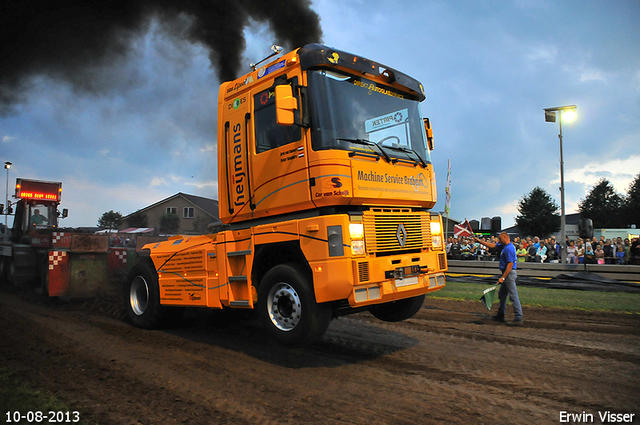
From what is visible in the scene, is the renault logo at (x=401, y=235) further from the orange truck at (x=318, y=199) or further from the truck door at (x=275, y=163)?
the truck door at (x=275, y=163)

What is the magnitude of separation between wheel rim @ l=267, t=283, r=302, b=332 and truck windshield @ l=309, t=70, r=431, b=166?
1663mm

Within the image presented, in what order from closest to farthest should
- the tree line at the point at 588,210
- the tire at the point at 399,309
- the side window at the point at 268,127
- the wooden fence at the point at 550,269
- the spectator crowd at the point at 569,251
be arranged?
the side window at the point at 268,127 → the tire at the point at 399,309 → the wooden fence at the point at 550,269 → the spectator crowd at the point at 569,251 → the tree line at the point at 588,210

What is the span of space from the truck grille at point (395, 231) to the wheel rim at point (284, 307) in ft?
3.32

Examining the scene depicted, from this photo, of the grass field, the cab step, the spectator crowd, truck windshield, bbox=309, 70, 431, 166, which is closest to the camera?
truck windshield, bbox=309, 70, 431, 166

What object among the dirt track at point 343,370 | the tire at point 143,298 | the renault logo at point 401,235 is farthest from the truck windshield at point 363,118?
the tire at point 143,298

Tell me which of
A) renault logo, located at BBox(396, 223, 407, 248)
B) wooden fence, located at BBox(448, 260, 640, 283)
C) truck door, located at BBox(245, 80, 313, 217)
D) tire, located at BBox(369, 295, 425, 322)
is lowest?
wooden fence, located at BBox(448, 260, 640, 283)

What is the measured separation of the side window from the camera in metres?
4.82

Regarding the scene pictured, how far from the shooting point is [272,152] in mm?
4941

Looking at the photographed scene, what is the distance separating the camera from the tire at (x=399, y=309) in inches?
217

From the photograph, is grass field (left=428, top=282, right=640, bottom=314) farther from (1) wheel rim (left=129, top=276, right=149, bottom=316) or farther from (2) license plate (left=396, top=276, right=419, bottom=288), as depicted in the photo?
(1) wheel rim (left=129, top=276, right=149, bottom=316)

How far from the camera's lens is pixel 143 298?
6.97m

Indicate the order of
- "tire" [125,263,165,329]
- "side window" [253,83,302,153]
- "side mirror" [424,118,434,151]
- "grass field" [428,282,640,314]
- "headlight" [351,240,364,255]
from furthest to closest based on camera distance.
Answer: "grass field" [428,282,640,314] → "tire" [125,263,165,329] → "side mirror" [424,118,434,151] → "side window" [253,83,302,153] → "headlight" [351,240,364,255]

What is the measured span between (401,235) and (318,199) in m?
1.19

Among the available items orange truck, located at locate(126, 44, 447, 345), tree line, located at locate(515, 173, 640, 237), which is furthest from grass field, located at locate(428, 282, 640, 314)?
tree line, located at locate(515, 173, 640, 237)
